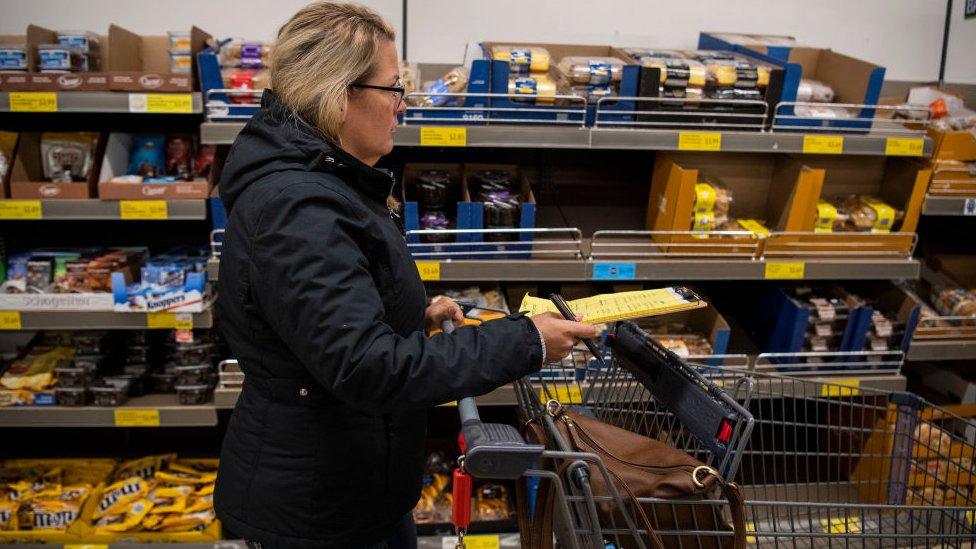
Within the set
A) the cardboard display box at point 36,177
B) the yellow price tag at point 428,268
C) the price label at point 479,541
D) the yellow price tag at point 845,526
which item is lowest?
the price label at point 479,541

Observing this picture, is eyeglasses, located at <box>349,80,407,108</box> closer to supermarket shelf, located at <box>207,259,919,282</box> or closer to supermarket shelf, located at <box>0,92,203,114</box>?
supermarket shelf, located at <box>207,259,919,282</box>

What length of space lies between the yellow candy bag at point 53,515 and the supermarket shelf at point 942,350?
2.95 meters

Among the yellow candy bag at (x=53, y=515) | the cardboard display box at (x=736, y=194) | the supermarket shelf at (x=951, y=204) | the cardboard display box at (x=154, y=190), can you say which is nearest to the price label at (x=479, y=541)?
the cardboard display box at (x=736, y=194)

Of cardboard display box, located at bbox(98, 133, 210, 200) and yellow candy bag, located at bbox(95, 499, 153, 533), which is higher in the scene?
cardboard display box, located at bbox(98, 133, 210, 200)

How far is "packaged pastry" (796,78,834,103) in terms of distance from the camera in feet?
8.89

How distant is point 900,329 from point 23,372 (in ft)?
9.98

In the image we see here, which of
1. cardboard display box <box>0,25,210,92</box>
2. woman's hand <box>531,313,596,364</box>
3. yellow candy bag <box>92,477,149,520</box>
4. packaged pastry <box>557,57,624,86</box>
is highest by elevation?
packaged pastry <box>557,57,624,86</box>

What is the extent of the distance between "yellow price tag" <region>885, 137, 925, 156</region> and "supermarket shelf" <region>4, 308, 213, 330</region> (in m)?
2.27

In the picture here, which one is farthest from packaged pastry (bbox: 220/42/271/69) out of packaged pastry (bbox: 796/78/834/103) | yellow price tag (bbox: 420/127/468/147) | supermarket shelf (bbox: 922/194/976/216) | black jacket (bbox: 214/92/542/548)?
supermarket shelf (bbox: 922/194/976/216)

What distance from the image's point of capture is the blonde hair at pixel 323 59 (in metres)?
1.30

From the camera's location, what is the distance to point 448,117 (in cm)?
237

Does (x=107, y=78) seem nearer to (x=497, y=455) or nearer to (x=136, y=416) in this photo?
(x=136, y=416)

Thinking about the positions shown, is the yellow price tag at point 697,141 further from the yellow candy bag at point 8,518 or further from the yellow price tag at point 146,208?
the yellow candy bag at point 8,518

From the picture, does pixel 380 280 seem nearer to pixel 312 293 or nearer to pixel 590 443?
pixel 312 293
